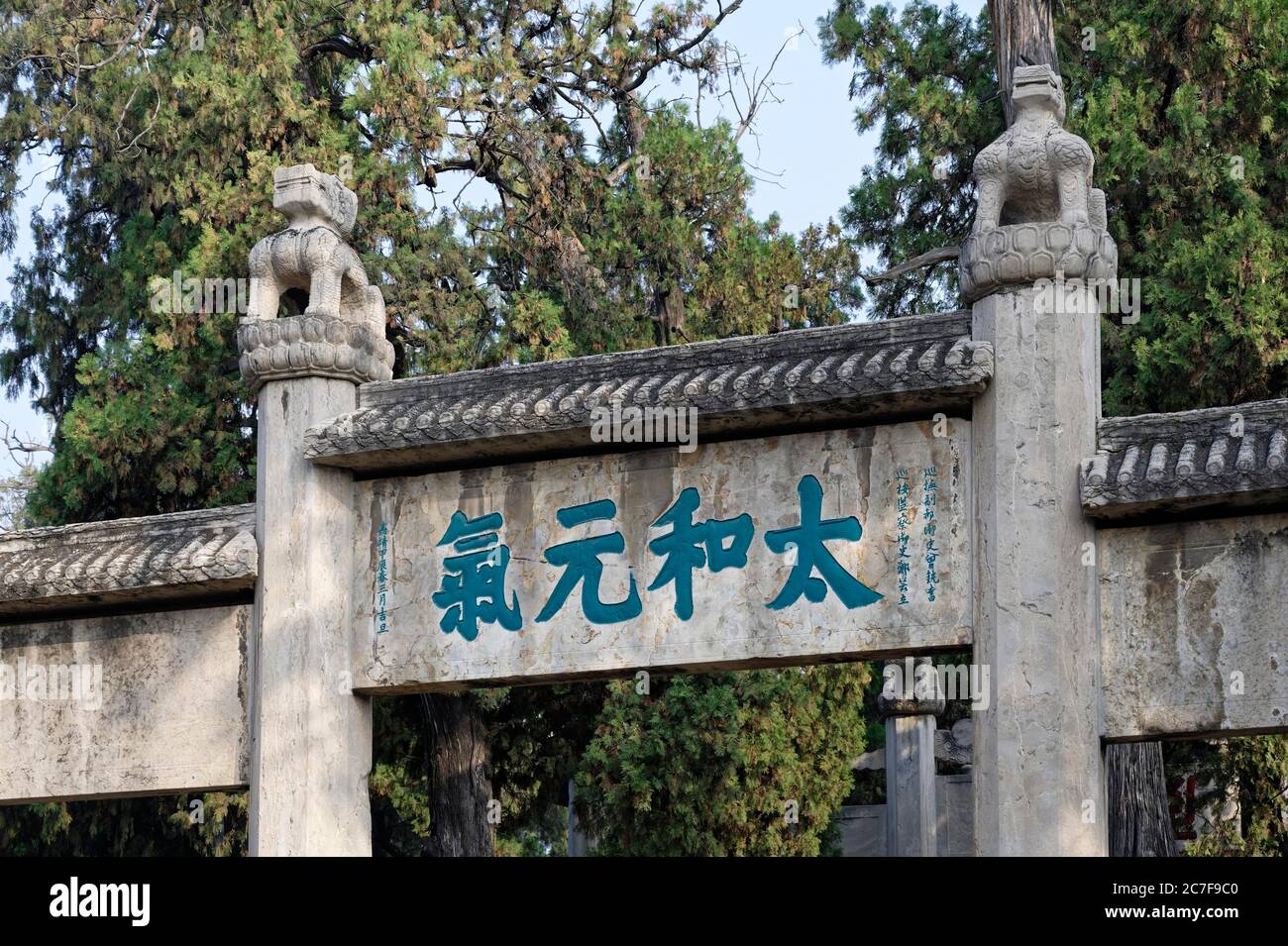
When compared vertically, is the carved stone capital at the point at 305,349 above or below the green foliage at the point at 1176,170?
below

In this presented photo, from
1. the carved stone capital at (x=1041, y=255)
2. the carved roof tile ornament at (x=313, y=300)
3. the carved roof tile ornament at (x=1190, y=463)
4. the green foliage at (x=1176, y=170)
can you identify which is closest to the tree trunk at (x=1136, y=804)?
the green foliage at (x=1176, y=170)

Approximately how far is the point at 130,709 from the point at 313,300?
2009 mm

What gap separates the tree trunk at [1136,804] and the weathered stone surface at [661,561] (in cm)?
402

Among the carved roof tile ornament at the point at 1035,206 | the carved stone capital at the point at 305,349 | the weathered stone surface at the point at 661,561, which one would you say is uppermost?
the carved roof tile ornament at the point at 1035,206

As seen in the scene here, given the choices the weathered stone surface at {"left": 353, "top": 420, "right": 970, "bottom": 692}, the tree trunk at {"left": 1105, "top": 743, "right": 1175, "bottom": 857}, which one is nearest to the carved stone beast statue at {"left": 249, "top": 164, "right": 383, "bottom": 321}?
the weathered stone surface at {"left": 353, "top": 420, "right": 970, "bottom": 692}

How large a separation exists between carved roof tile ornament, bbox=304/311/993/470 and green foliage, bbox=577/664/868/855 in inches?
176

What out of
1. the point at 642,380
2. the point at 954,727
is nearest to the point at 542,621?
the point at 642,380

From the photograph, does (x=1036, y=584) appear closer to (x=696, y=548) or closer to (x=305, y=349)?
(x=696, y=548)

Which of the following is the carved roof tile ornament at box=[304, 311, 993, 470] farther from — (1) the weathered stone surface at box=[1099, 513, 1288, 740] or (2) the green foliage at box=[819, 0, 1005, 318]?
(2) the green foliage at box=[819, 0, 1005, 318]

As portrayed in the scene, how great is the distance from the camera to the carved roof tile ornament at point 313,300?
8172mm

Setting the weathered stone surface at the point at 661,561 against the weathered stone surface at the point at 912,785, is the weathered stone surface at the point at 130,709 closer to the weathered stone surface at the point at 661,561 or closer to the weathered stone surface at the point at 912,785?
the weathered stone surface at the point at 661,561

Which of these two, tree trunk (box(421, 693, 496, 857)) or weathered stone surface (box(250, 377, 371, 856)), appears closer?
weathered stone surface (box(250, 377, 371, 856))

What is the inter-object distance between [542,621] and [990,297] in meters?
2.27

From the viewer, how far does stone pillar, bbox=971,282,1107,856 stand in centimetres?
693
